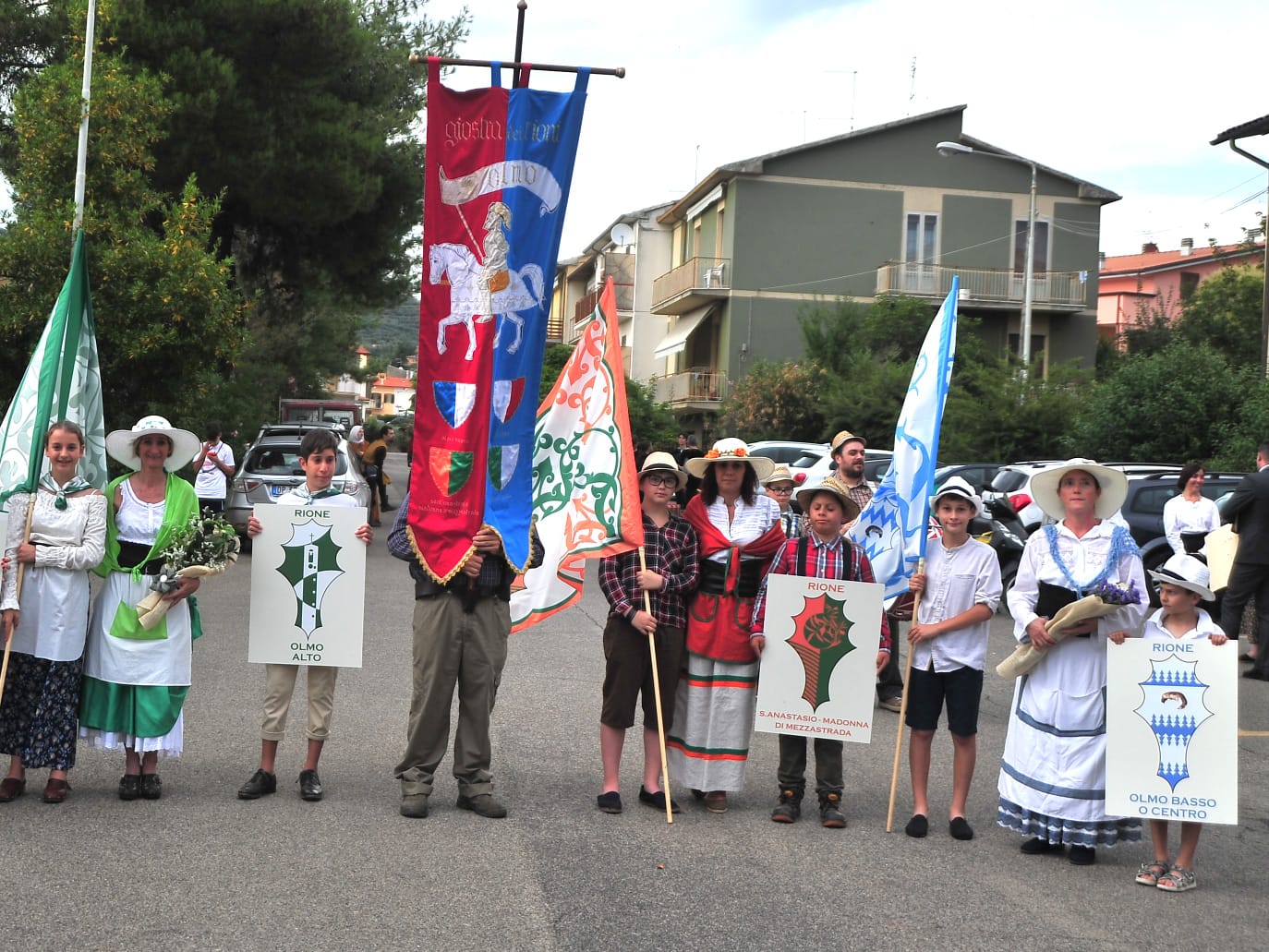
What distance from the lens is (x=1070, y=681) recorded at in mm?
6535

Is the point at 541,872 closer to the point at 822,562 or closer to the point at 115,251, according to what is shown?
the point at 822,562

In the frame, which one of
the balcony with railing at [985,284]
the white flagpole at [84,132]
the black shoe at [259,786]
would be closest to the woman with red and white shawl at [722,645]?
the black shoe at [259,786]

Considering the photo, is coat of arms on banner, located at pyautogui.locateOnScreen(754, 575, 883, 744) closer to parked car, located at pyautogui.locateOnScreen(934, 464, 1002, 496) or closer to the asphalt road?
the asphalt road

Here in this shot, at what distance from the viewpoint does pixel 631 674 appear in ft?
23.3

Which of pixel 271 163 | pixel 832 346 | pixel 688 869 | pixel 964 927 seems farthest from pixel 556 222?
pixel 832 346

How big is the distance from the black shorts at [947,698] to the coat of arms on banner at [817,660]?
0.22 m

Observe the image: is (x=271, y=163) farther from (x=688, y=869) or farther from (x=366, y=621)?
(x=688, y=869)

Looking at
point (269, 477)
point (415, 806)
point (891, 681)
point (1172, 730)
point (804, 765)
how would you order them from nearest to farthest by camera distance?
point (1172, 730) < point (415, 806) < point (804, 765) < point (891, 681) < point (269, 477)

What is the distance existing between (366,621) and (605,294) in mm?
6871

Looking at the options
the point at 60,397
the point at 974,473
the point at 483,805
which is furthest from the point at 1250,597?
the point at 60,397

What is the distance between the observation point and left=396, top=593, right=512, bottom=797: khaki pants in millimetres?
6785

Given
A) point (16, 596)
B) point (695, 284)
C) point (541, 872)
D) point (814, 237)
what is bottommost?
point (541, 872)

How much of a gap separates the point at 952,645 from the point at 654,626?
152cm

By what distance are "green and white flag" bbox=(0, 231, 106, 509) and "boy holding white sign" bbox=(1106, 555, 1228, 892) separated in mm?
5444
